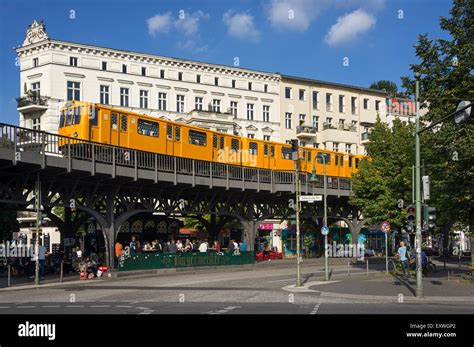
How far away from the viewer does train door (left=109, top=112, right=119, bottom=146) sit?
3556 centimetres

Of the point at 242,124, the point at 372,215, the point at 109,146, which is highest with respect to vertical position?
the point at 242,124

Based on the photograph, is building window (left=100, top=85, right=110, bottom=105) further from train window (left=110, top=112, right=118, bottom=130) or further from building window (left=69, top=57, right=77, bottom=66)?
train window (left=110, top=112, right=118, bottom=130)

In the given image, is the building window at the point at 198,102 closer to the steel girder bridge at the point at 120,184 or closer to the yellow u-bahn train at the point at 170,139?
the steel girder bridge at the point at 120,184

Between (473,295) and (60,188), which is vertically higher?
(60,188)

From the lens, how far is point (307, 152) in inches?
2072

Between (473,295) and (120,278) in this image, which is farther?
(120,278)

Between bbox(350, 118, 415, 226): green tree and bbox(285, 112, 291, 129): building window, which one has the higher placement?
bbox(285, 112, 291, 129): building window

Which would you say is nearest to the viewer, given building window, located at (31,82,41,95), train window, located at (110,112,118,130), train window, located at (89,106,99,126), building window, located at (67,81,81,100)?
train window, located at (89,106,99,126)

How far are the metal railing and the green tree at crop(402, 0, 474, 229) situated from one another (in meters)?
16.5

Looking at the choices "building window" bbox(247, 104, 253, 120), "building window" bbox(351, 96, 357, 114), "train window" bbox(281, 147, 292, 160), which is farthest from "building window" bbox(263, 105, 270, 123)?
"train window" bbox(281, 147, 292, 160)
